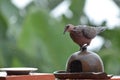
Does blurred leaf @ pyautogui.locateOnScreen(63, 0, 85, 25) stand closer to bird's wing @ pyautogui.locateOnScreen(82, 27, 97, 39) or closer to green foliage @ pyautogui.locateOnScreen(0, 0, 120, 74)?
green foliage @ pyautogui.locateOnScreen(0, 0, 120, 74)

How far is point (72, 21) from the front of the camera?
271cm

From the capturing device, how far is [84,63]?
2.56 feet

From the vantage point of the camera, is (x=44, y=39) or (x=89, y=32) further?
(x=44, y=39)

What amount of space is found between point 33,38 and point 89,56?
5.29ft

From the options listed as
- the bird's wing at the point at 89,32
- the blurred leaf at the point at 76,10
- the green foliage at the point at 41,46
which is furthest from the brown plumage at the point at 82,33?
the blurred leaf at the point at 76,10

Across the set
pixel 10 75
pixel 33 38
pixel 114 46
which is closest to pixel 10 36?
pixel 33 38

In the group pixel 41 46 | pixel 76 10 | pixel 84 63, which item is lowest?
pixel 84 63

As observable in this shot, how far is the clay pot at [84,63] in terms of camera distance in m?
0.78

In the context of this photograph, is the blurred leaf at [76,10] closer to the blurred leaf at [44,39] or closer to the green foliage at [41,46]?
the green foliage at [41,46]

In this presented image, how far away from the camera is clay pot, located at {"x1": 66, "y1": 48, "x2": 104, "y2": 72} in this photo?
2.56ft

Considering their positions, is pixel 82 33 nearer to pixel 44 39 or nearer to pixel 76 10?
pixel 44 39

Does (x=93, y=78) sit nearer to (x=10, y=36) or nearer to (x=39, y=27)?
(x=39, y=27)

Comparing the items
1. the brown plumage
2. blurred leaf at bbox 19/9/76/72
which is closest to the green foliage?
blurred leaf at bbox 19/9/76/72

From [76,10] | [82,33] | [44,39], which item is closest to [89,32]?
[82,33]
